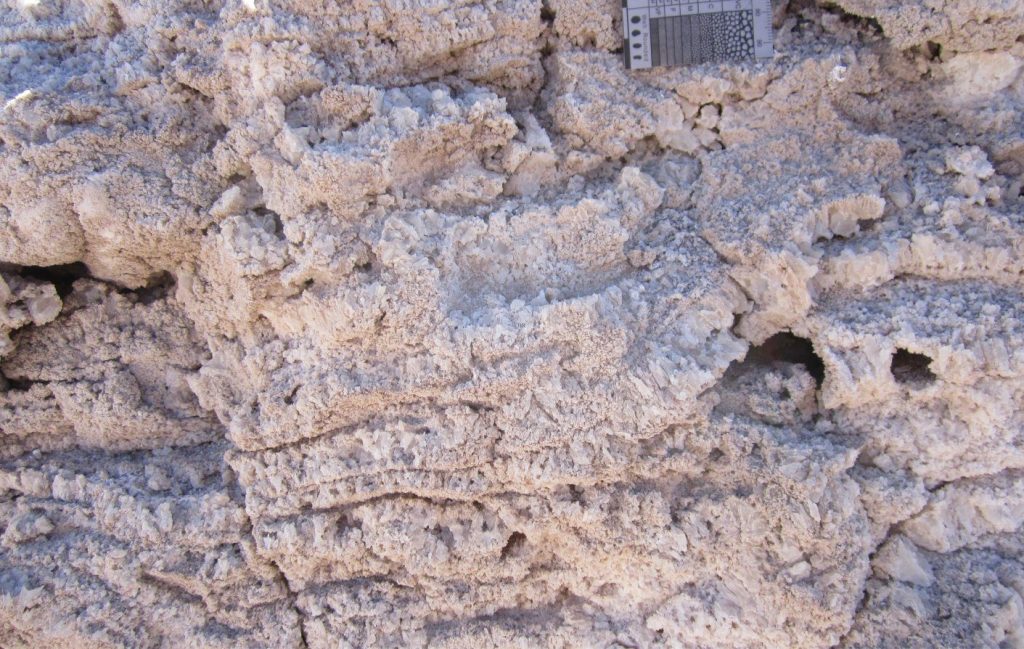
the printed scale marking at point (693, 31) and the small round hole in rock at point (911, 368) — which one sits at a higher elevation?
the printed scale marking at point (693, 31)

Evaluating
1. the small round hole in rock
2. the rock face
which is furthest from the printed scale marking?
the small round hole in rock

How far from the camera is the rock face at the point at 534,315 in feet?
6.00

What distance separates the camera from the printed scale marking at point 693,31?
75.9 inches

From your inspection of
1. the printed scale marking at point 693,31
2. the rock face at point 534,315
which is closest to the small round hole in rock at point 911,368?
the rock face at point 534,315

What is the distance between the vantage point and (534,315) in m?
1.82

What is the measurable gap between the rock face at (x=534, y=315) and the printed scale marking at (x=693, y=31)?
0.15 ft

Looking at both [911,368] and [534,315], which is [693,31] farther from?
[911,368]

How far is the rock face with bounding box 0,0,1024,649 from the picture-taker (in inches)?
72.0

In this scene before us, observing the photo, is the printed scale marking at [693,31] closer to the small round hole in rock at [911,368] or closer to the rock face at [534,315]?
the rock face at [534,315]

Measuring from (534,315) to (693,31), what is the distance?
0.89 metres

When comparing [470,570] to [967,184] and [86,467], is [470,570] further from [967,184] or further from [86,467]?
[967,184]

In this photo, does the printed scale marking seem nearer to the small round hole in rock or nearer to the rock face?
the rock face

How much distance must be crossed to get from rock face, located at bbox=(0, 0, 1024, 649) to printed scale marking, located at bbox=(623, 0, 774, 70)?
46mm

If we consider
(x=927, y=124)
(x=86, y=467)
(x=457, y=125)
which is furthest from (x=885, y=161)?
(x=86, y=467)
